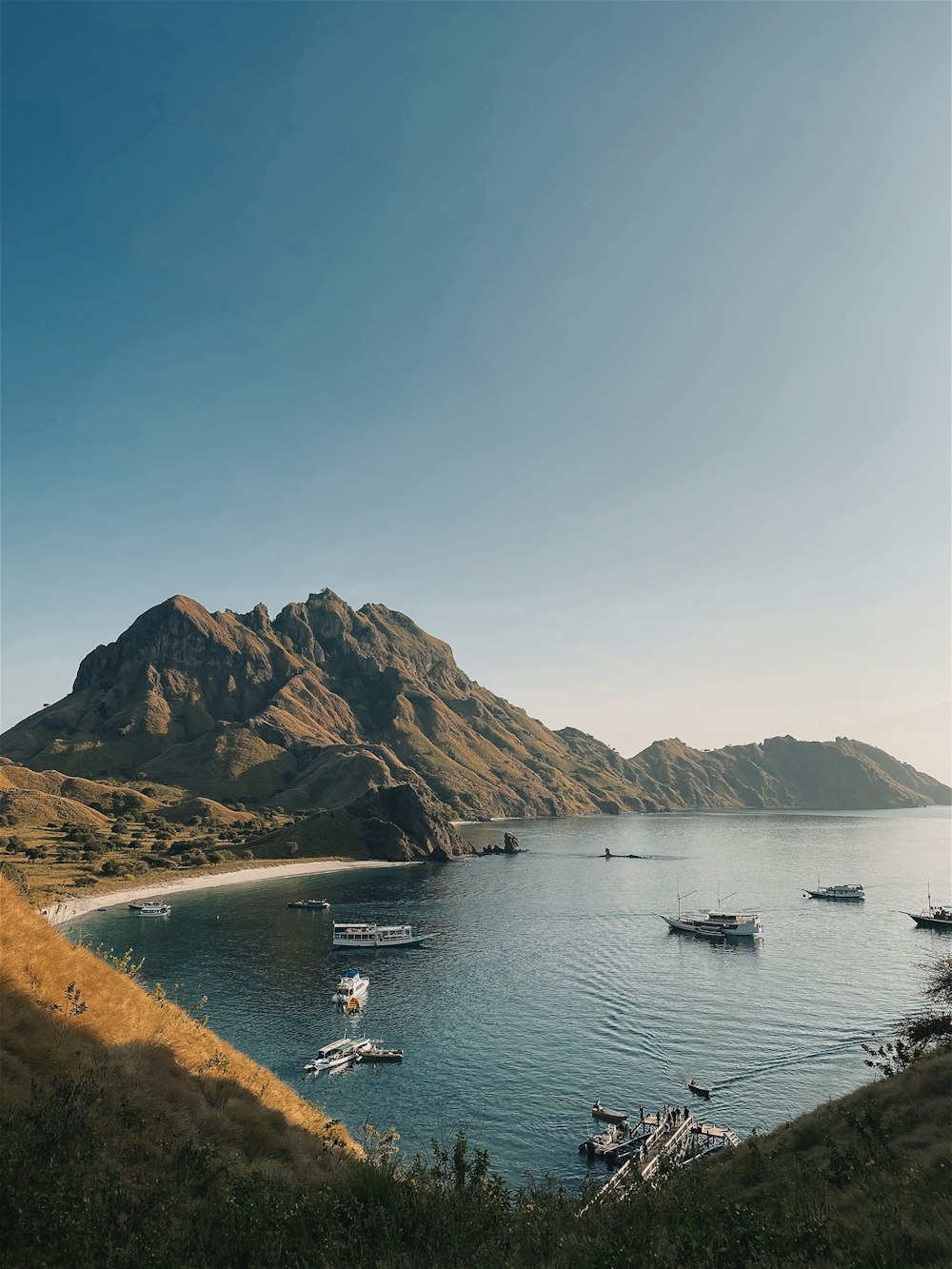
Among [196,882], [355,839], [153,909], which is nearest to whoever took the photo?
[153,909]

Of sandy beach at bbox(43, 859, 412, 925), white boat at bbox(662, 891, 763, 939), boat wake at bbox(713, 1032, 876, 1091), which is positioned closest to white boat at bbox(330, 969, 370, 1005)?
boat wake at bbox(713, 1032, 876, 1091)

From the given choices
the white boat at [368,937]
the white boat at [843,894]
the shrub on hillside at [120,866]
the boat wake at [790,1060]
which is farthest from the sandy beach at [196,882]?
the white boat at [843,894]

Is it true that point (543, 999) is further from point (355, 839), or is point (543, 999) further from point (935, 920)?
point (355, 839)

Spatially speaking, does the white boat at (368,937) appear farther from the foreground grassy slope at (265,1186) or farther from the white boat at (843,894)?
the white boat at (843,894)

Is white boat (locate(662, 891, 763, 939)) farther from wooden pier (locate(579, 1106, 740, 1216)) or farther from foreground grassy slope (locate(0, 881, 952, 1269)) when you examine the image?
foreground grassy slope (locate(0, 881, 952, 1269))

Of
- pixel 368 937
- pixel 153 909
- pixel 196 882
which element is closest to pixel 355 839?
pixel 196 882

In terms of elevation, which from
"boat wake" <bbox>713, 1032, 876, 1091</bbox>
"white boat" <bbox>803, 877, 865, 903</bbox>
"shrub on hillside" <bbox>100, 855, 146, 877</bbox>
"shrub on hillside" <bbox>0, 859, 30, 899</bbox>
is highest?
"shrub on hillside" <bbox>0, 859, 30, 899</bbox>
